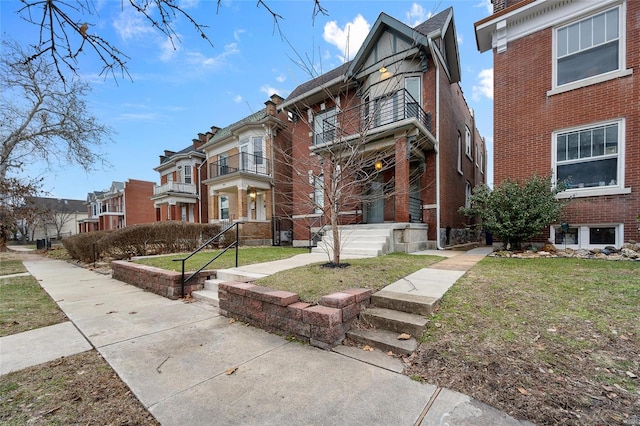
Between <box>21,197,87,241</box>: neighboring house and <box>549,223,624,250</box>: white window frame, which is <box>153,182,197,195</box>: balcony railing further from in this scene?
<box>549,223,624,250</box>: white window frame

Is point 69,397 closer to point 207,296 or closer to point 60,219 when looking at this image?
point 207,296

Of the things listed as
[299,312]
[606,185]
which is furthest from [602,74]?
[299,312]

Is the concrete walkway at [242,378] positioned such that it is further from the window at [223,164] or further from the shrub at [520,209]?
the window at [223,164]

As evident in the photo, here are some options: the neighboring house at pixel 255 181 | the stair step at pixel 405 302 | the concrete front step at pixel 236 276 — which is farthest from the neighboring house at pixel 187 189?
the stair step at pixel 405 302

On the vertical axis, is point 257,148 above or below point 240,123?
below

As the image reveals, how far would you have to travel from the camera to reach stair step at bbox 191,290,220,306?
184 inches

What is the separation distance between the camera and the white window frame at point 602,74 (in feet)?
23.1

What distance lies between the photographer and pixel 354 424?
1798 mm

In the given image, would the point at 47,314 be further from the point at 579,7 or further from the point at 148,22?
the point at 579,7

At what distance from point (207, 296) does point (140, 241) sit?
21.8 ft

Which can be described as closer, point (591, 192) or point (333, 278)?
point (333, 278)

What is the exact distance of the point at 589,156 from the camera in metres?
7.48

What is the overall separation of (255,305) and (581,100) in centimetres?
996

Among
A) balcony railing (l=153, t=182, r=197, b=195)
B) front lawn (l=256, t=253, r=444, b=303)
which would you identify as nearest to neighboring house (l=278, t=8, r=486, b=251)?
front lawn (l=256, t=253, r=444, b=303)
